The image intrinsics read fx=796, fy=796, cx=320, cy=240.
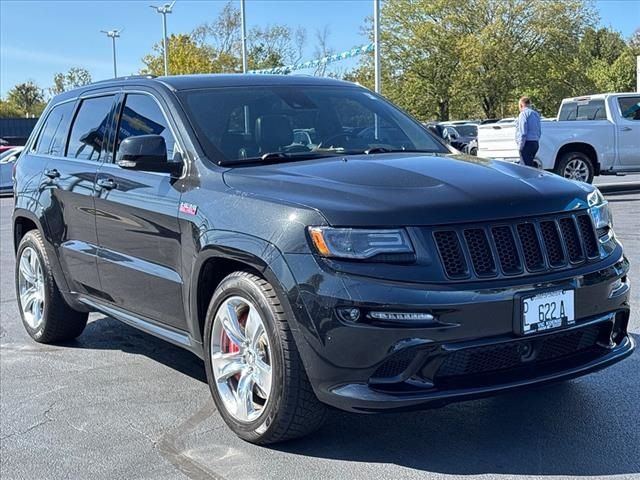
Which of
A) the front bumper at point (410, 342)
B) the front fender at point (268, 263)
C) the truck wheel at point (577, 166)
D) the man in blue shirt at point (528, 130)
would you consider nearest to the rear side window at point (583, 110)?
the truck wheel at point (577, 166)

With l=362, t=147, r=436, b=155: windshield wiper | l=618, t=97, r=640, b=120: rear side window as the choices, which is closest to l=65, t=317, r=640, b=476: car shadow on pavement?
l=362, t=147, r=436, b=155: windshield wiper

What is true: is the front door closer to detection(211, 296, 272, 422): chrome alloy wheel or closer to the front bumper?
the front bumper

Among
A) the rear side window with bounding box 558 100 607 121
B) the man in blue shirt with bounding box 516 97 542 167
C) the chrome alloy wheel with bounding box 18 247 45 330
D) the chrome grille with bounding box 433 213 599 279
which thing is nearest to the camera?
the chrome grille with bounding box 433 213 599 279

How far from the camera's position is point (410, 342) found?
10.5 ft

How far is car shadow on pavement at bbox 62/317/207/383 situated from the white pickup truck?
11066 mm

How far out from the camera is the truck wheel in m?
15.8

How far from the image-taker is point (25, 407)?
461cm

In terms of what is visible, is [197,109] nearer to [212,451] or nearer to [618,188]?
[212,451]

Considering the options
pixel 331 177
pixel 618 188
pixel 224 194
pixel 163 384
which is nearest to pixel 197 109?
pixel 224 194

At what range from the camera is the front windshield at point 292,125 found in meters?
4.38

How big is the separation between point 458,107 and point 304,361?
4961 cm

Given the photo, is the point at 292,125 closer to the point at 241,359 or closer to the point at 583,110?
the point at 241,359

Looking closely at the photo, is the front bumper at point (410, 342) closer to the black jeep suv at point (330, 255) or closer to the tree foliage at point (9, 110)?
the black jeep suv at point (330, 255)

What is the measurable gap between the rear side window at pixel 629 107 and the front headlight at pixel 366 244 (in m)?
14.2
